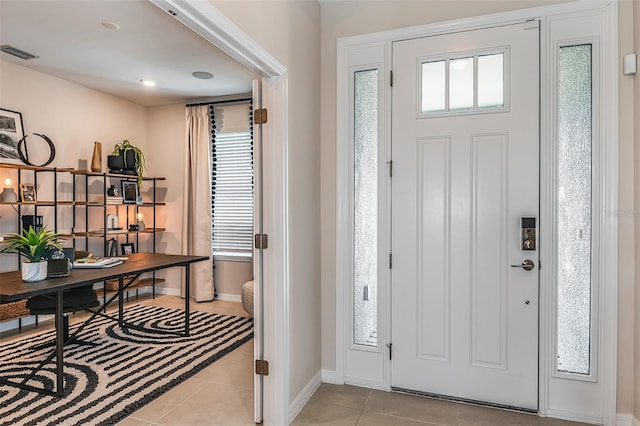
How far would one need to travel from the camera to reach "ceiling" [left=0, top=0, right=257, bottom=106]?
111 inches

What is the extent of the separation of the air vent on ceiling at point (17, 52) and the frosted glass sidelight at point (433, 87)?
3806 mm

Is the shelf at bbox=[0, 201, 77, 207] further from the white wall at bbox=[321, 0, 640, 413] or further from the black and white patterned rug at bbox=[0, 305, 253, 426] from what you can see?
the white wall at bbox=[321, 0, 640, 413]

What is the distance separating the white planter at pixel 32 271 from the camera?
2.57 meters

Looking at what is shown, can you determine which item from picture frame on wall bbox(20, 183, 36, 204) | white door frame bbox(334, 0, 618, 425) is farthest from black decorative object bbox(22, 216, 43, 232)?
white door frame bbox(334, 0, 618, 425)

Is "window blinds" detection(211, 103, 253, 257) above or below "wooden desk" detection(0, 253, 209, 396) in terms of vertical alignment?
above

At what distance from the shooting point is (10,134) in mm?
3824

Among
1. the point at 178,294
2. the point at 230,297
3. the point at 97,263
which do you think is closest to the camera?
the point at 97,263

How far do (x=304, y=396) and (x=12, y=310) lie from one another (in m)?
3.26

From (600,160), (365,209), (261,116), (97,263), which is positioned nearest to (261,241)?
(261,116)

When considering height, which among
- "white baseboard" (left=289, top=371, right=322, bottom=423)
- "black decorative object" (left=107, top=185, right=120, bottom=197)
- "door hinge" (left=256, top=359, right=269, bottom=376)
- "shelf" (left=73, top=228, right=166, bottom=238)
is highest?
"black decorative object" (left=107, top=185, right=120, bottom=197)

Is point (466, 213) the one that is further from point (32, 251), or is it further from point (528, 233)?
point (32, 251)

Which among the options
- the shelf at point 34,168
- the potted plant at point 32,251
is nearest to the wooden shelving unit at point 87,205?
the shelf at point 34,168

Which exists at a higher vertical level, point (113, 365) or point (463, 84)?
point (463, 84)

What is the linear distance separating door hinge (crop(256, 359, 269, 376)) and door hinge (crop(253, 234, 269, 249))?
2.26 feet
